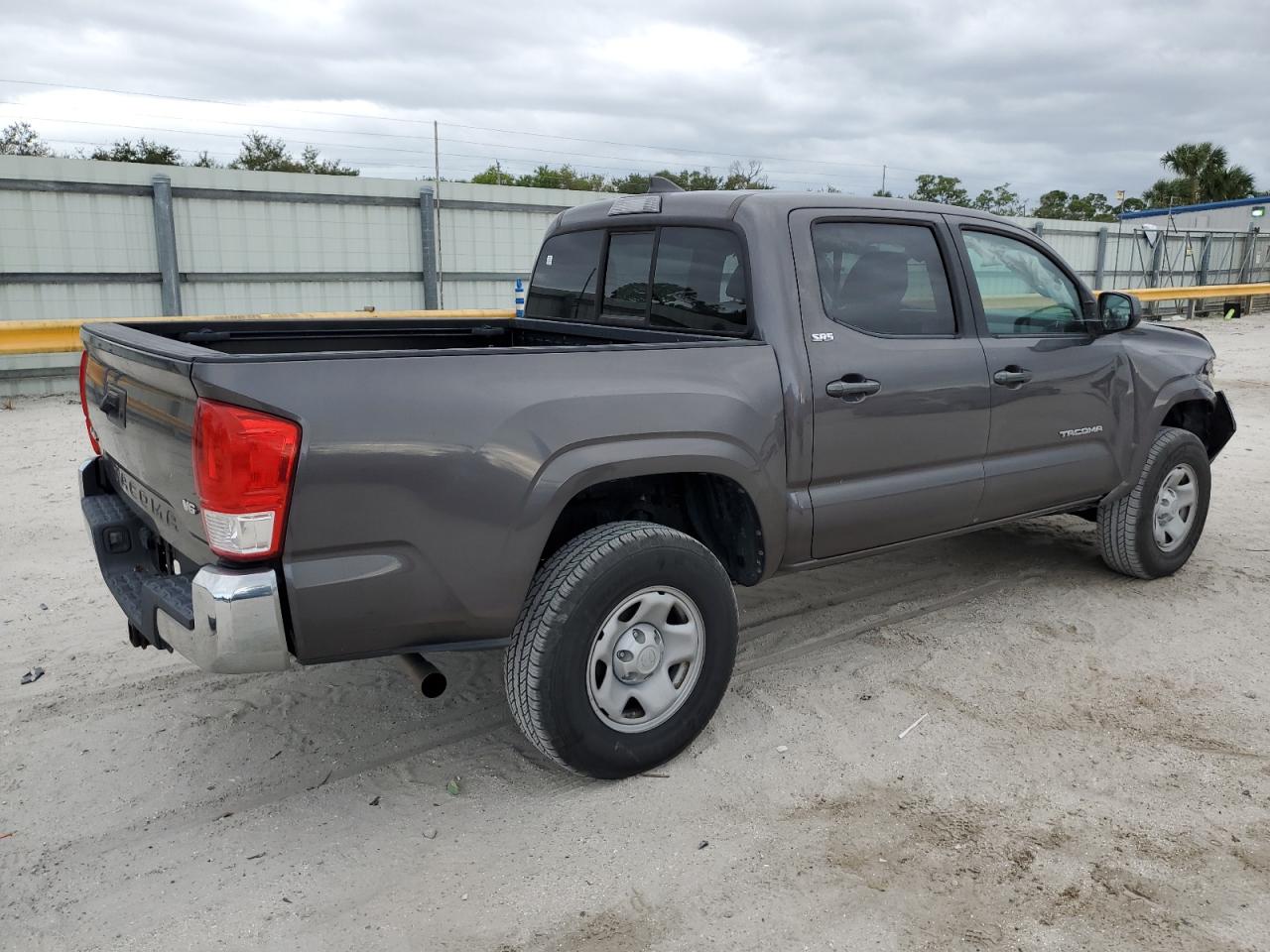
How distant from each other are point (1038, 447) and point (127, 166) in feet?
36.6

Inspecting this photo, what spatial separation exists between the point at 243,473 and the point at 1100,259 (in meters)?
26.0

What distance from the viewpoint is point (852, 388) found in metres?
3.65

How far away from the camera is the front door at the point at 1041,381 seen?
426 centimetres

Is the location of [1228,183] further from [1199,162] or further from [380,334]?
[380,334]

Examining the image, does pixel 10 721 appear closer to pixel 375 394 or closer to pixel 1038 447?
pixel 375 394

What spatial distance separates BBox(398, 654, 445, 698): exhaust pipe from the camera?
3.01 meters

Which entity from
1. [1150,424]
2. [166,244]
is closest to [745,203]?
[1150,424]

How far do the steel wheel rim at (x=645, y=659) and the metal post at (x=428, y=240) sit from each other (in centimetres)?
1168

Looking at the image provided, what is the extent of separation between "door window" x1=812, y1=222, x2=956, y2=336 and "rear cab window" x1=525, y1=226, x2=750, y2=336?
1.12ft

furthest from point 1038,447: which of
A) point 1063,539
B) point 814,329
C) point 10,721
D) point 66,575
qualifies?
point 66,575

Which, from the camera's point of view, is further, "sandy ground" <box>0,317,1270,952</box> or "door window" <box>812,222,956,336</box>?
"door window" <box>812,222,956,336</box>

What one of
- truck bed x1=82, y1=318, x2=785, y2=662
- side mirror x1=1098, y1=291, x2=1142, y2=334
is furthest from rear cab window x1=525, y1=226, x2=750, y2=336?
side mirror x1=1098, y1=291, x2=1142, y2=334

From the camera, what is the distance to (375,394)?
2666 mm

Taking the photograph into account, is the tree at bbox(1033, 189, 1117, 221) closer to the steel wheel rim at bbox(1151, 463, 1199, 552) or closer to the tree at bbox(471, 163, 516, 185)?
the tree at bbox(471, 163, 516, 185)
